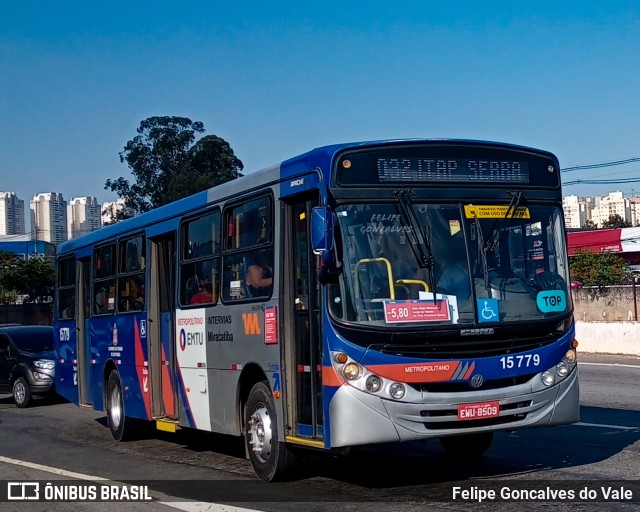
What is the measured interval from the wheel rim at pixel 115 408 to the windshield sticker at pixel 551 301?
24.2ft

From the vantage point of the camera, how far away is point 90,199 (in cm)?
12812

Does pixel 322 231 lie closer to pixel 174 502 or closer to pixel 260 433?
pixel 260 433

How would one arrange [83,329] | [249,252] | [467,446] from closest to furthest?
[249,252] < [467,446] < [83,329]

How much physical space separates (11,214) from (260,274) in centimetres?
13062

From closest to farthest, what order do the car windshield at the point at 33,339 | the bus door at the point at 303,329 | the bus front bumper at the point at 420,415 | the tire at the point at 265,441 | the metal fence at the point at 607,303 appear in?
the bus front bumper at the point at 420,415 → the bus door at the point at 303,329 → the tire at the point at 265,441 → the car windshield at the point at 33,339 → the metal fence at the point at 607,303

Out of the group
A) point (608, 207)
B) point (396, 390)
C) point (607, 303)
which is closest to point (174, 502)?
point (396, 390)

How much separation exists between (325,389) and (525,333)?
1.86 meters

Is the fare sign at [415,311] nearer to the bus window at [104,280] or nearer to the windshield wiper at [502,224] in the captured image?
the windshield wiper at [502,224]

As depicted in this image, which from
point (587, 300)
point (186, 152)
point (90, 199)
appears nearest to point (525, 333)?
point (587, 300)

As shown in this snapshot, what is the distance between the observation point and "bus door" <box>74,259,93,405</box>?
1551 cm

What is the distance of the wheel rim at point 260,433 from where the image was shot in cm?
929

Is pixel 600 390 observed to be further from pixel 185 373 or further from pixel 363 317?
pixel 363 317

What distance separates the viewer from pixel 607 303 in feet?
99.8

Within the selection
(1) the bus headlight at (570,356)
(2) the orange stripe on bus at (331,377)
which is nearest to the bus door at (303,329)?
(2) the orange stripe on bus at (331,377)
